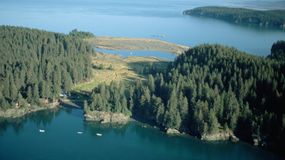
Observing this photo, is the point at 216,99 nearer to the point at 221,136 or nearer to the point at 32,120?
the point at 221,136

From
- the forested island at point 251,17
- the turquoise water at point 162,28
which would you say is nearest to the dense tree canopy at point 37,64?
the turquoise water at point 162,28

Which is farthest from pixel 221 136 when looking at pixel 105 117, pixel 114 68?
pixel 114 68

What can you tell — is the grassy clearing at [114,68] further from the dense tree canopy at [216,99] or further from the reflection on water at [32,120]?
the dense tree canopy at [216,99]

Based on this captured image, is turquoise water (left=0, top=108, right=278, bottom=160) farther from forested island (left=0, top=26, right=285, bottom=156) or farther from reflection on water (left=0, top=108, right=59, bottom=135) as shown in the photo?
forested island (left=0, top=26, right=285, bottom=156)

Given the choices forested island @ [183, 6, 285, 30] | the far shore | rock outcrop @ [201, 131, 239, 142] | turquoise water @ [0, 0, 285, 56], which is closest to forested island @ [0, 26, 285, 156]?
rock outcrop @ [201, 131, 239, 142]

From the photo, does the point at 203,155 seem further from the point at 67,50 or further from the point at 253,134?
the point at 67,50
